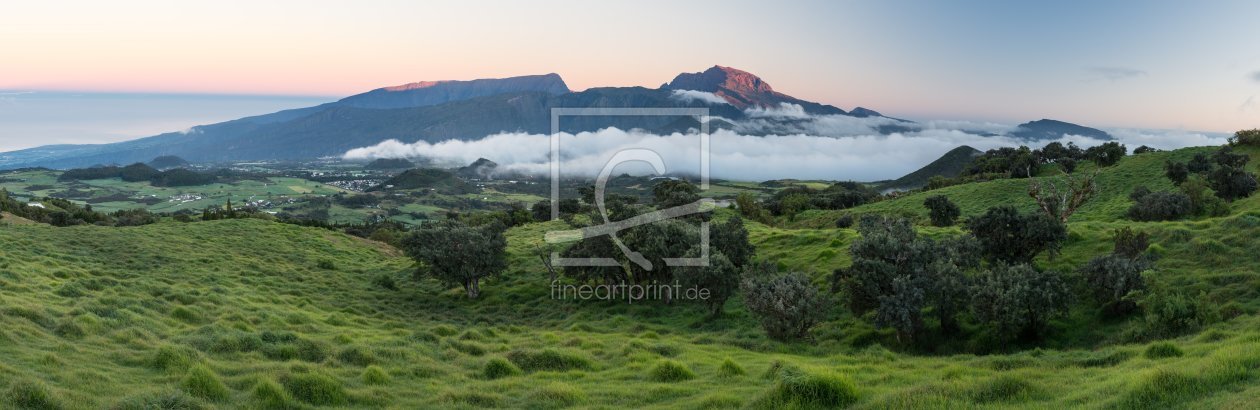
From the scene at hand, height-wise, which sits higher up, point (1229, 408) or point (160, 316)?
point (1229, 408)

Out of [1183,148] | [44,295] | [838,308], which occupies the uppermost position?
[1183,148]

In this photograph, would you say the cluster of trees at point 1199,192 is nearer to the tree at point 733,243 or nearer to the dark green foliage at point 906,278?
the dark green foliage at point 906,278

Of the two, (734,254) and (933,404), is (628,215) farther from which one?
(933,404)

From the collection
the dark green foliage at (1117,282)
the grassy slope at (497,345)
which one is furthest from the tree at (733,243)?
the dark green foliage at (1117,282)

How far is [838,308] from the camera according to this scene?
31250mm

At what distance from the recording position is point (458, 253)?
42.3 m

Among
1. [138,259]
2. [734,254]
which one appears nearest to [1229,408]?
[734,254]

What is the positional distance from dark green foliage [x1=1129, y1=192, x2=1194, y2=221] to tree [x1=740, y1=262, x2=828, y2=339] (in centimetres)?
3721

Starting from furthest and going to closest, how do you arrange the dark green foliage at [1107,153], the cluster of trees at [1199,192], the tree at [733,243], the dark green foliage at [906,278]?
1. the dark green foliage at [1107,153]
2. the cluster of trees at [1199,192]
3. the tree at [733,243]
4. the dark green foliage at [906,278]

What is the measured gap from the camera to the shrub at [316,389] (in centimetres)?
1532

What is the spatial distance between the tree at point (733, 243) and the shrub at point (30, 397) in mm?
30842

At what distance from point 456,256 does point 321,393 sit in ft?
88.4

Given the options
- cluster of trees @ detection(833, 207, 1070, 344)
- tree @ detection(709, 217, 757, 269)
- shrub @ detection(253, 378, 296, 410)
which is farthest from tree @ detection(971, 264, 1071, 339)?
shrub @ detection(253, 378, 296, 410)

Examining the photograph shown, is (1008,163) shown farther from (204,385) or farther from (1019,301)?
(204,385)
